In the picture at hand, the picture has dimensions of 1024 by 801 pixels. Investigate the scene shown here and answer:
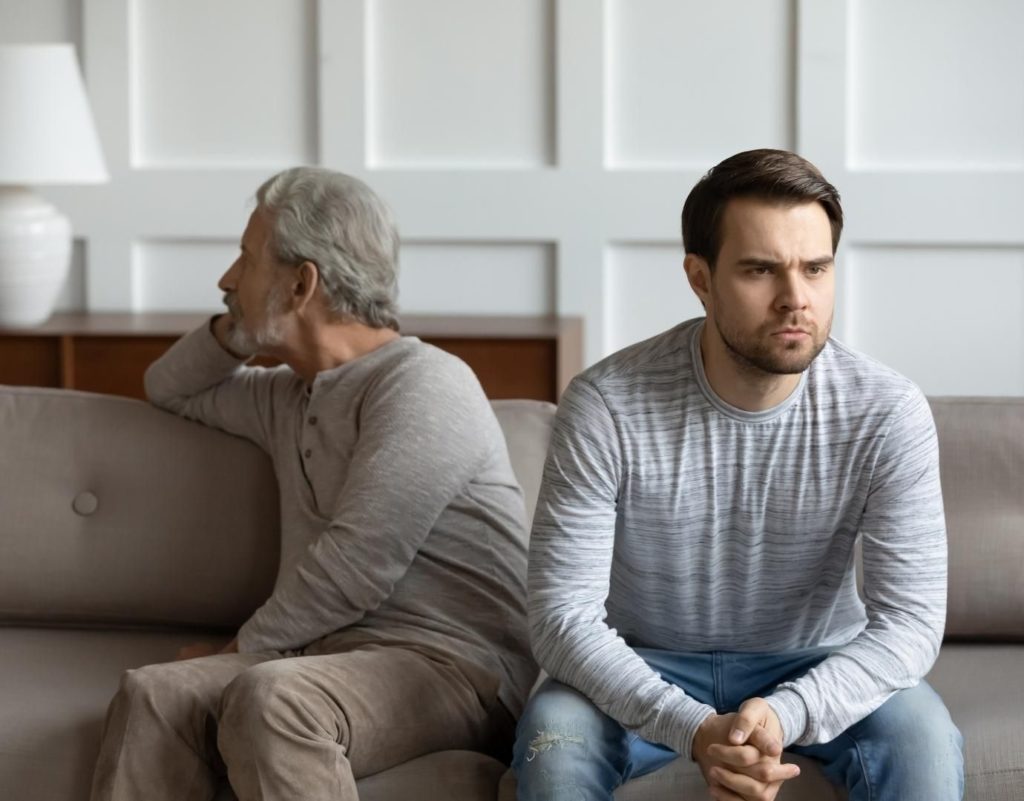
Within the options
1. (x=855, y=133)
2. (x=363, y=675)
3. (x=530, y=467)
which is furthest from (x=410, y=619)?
(x=855, y=133)

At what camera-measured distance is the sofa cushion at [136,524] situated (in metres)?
2.46

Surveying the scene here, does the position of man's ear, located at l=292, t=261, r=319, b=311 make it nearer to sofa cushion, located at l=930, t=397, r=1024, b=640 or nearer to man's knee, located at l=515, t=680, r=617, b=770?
man's knee, located at l=515, t=680, r=617, b=770

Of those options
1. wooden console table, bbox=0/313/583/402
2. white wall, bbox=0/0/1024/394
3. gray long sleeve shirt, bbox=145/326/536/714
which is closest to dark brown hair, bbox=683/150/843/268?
gray long sleeve shirt, bbox=145/326/536/714

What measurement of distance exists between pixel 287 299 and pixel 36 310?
4.35 feet

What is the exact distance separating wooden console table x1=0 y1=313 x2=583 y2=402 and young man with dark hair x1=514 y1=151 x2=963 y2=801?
1.27m

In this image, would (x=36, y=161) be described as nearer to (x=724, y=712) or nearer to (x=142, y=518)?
(x=142, y=518)

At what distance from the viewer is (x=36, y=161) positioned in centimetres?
336

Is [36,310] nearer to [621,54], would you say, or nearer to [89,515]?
[89,515]

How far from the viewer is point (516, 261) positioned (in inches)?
148

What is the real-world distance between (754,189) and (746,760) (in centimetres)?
66

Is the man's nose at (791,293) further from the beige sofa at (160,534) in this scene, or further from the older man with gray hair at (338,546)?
the beige sofa at (160,534)

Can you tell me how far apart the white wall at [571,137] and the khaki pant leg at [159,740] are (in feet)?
6.17

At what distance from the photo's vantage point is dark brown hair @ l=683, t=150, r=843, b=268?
187 centimetres

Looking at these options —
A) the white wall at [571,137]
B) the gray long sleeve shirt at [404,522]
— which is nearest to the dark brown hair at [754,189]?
the gray long sleeve shirt at [404,522]
